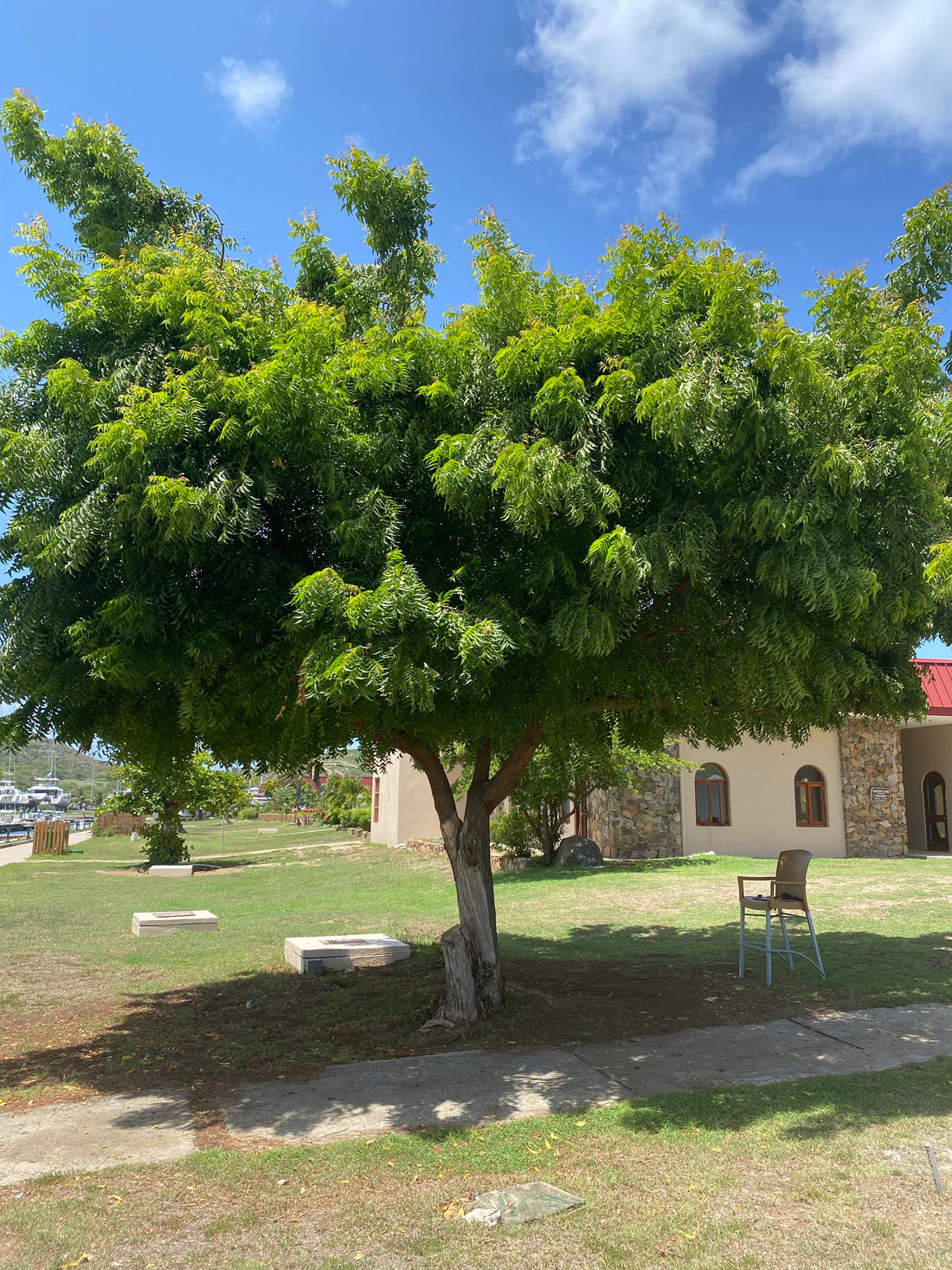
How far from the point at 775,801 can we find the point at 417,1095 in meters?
18.4

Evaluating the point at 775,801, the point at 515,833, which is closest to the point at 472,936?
the point at 515,833

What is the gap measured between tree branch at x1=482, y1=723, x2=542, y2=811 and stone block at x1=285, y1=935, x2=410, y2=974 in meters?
3.27

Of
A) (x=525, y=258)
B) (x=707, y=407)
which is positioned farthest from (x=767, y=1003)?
(x=525, y=258)

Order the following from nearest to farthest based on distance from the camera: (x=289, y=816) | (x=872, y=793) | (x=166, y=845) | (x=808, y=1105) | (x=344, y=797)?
(x=808, y=1105), (x=872, y=793), (x=166, y=845), (x=344, y=797), (x=289, y=816)

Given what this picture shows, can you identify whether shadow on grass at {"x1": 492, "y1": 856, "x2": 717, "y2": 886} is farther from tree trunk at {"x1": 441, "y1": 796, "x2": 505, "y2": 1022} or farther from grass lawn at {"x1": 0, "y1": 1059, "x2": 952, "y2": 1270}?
grass lawn at {"x1": 0, "y1": 1059, "x2": 952, "y2": 1270}

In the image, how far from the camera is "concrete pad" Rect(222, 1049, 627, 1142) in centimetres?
548

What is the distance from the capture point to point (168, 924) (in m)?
13.3

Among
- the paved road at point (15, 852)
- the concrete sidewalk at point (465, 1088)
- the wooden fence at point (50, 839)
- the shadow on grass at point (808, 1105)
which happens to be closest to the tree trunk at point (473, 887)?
the concrete sidewalk at point (465, 1088)

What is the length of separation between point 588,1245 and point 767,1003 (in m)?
4.70

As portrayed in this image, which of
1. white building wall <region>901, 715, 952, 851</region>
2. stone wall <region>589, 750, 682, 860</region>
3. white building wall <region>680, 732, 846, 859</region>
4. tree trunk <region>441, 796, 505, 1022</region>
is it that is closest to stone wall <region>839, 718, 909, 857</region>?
white building wall <region>680, 732, 846, 859</region>

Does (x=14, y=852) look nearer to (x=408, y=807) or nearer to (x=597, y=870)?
(x=408, y=807)

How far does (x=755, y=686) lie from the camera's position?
21.4 feet

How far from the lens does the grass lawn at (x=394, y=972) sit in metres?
7.28

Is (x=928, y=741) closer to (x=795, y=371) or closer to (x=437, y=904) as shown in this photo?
(x=437, y=904)
